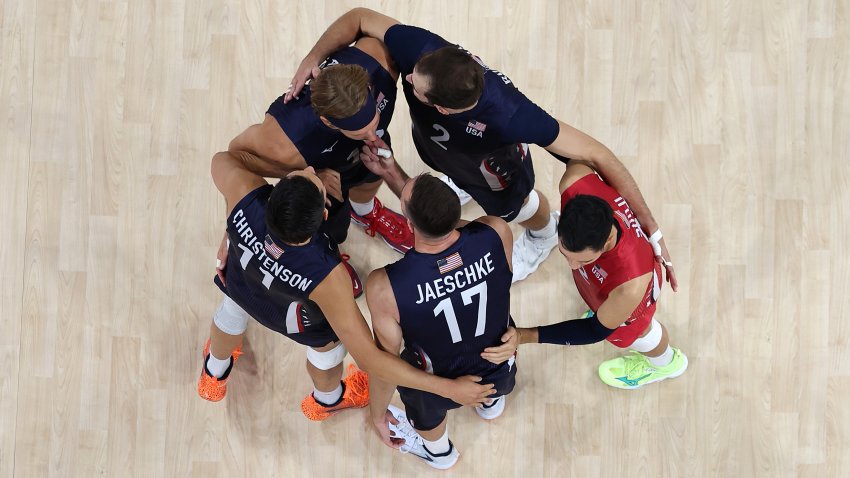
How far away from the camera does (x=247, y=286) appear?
3033 millimetres

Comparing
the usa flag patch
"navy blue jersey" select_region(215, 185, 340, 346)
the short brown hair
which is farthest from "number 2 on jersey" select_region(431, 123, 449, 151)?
"navy blue jersey" select_region(215, 185, 340, 346)

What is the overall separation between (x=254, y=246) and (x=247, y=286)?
322 millimetres

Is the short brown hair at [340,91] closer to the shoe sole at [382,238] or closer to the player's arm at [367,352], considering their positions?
the player's arm at [367,352]

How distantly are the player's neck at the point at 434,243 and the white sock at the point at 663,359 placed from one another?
57.7 inches

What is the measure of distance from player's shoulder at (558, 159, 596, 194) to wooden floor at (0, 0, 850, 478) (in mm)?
1010

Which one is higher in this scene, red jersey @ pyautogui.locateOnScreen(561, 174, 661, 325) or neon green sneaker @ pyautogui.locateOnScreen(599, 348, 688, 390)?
red jersey @ pyautogui.locateOnScreen(561, 174, 661, 325)

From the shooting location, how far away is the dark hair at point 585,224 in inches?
101

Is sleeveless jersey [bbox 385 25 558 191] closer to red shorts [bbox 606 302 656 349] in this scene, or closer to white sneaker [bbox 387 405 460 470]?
red shorts [bbox 606 302 656 349]

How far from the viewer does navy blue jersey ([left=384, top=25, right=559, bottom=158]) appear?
290 cm

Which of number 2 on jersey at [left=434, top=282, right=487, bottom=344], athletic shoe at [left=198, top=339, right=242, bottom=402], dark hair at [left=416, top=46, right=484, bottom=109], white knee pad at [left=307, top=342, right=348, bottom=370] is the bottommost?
athletic shoe at [left=198, top=339, right=242, bottom=402]

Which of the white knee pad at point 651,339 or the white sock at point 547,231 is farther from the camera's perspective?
the white sock at point 547,231

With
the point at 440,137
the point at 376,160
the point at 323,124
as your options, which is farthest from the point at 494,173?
the point at 323,124

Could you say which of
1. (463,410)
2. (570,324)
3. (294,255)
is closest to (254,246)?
(294,255)

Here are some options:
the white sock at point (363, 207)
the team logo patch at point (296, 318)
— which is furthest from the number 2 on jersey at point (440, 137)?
the team logo patch at point (296, 318)
